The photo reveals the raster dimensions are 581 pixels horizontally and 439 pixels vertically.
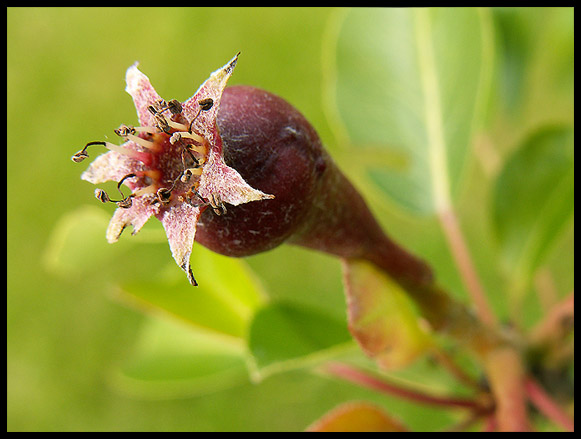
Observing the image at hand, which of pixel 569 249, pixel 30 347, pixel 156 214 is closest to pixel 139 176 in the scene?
pixel 156 214

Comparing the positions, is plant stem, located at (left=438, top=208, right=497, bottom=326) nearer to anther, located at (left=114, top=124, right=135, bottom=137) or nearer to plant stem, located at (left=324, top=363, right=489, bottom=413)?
plant stem, located at (left=324, top=363, right=489, bottom=413)

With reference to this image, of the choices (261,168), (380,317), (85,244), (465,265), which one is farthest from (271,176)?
(465,265)

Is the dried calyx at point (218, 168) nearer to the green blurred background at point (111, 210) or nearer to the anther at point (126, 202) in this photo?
the anther at point (126, 202)

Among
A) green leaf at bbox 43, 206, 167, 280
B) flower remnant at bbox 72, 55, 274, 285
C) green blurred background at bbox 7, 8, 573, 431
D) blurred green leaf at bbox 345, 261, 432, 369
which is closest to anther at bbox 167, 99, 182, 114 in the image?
flower remnant at bbox 72, 55, 274, 285

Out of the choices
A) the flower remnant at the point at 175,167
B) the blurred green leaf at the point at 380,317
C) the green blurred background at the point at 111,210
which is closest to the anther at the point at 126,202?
the flower remnant at the point at 175,167

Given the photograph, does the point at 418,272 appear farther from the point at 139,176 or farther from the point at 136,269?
the point at 136,269

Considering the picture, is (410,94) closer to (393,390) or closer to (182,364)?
(393,390)
